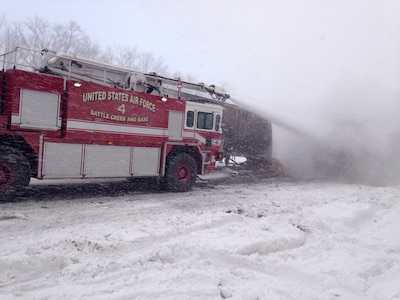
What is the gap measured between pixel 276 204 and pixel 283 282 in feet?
16.5

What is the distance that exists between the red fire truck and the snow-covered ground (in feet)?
3.21

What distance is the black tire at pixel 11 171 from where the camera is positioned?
783 centimetres

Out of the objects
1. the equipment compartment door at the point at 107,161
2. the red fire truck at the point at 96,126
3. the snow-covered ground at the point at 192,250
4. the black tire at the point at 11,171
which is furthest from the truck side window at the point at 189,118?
the black tire at the point at 11,171

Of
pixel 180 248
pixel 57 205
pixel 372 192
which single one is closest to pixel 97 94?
pixel 57 205

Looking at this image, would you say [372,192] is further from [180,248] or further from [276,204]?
[180,248]

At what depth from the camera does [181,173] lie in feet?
36.5

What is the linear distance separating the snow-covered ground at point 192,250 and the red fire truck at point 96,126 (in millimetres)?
979

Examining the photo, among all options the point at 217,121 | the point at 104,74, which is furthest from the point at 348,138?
the point at 104,74

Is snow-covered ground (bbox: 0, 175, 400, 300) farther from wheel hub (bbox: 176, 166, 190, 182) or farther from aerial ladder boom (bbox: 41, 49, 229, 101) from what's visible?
aerial ladder boom (bbox: 41, 49, 229, 101)

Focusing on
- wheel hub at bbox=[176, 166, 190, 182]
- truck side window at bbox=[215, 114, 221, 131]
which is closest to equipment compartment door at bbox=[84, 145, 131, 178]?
wheel hub at bbox=[176, 166, 190, 182]

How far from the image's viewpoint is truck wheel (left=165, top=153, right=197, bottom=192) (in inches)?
425

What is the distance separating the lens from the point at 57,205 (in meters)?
8.02

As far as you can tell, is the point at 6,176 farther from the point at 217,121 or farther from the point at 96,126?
the point at 217,121

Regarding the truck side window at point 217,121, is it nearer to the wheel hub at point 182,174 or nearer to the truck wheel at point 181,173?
the truck wheel at point 181,173
